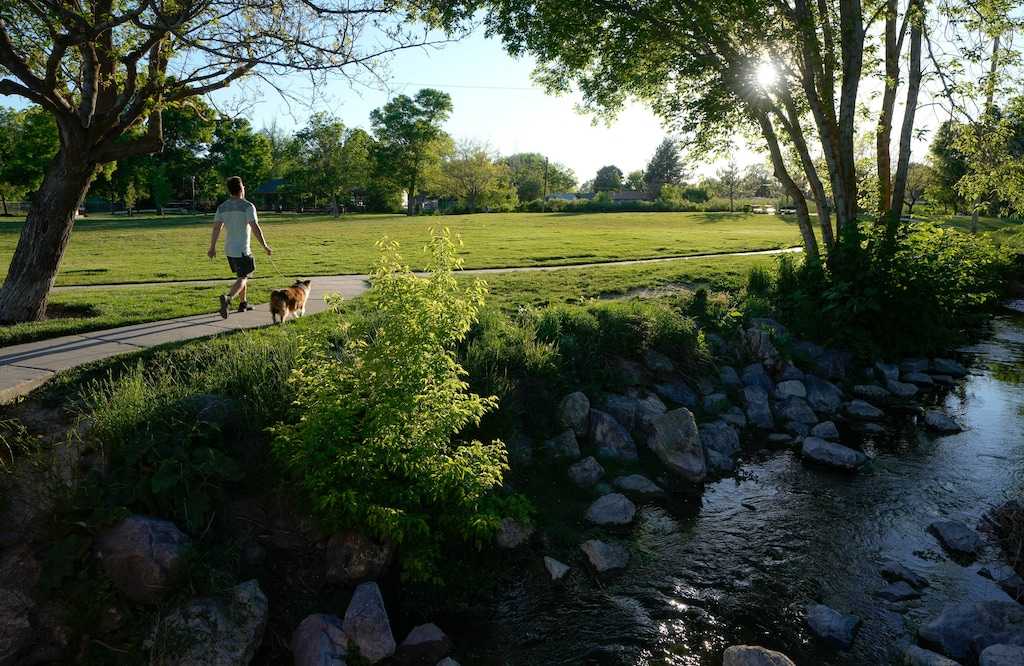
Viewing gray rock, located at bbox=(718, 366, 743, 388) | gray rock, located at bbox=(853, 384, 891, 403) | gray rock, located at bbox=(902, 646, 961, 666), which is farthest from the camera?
gray rock, located at bbox=(853, 384, 891, 403)

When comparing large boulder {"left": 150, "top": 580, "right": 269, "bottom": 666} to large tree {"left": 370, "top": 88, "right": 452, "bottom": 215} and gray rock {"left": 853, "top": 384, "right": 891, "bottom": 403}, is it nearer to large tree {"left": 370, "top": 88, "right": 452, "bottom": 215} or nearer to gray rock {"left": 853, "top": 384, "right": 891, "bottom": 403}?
gray rock {"left": 853, "top": 384, "right": 891, "bottom": 403}

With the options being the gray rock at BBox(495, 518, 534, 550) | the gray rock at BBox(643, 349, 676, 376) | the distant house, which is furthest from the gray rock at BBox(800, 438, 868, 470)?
the distant house

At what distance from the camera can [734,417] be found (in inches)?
389

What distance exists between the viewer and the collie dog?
9773 millimetres

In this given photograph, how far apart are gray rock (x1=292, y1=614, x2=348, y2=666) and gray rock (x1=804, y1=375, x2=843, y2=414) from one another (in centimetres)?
847

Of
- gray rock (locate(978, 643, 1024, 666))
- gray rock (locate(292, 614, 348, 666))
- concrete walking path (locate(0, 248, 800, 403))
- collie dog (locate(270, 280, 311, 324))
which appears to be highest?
collie dog (locate(270, 280, 311, 324))

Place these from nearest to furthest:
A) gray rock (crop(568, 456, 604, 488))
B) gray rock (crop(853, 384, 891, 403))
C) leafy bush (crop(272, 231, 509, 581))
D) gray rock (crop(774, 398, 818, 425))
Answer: leafy bush (crop(272, 231, 509, 581)), gray rock (crop(568, 456, 604, 488)), gray rock (crop(774, 398, 818, 425)), gray rock (crop(853, 384, 891, 403))

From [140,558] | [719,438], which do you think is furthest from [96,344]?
[719,438]

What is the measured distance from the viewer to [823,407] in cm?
1085

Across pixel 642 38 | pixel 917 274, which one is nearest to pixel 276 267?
pixel 642 38

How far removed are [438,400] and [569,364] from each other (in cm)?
353

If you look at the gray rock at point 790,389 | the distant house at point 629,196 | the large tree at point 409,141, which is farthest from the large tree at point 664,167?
the gray rock at point 790,389

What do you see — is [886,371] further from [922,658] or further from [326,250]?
[326,250]

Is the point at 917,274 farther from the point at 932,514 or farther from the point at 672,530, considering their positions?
the point at 672,530
